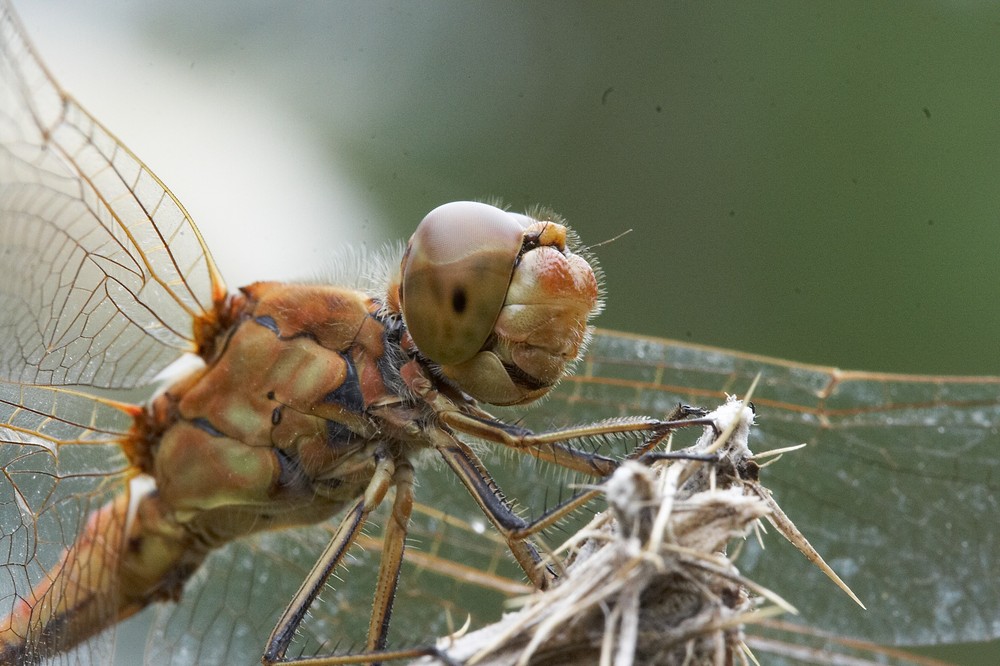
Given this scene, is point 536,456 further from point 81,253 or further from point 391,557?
point 81,253

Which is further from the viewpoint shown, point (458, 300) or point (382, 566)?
point (382, 566)

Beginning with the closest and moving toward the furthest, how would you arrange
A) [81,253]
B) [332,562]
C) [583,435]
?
[583,435] < [332,562] < [81,253]

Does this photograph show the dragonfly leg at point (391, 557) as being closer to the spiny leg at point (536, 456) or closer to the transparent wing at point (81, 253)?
the spiny leg at point (536, 456)

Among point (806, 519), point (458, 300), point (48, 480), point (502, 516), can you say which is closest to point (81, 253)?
point (48, 480)

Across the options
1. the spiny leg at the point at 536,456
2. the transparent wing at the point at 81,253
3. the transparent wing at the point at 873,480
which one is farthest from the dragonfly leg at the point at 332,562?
the transparent wing at the point at 873,480

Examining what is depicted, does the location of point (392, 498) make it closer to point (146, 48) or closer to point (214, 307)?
point (214, 307)

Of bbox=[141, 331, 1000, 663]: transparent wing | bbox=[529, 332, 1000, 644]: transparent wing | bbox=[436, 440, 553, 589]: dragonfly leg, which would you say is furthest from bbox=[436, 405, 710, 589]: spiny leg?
bbox=[529, 332, 1000, 644]: transparent wing
